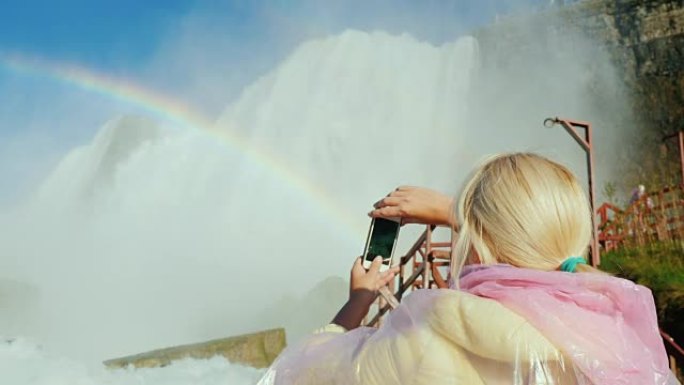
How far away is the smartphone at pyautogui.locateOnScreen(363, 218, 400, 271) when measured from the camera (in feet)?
4.74

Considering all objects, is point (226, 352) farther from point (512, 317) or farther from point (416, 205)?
point (512, 317)

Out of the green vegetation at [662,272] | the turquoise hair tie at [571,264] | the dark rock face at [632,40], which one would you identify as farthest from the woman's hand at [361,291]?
the dark rock face at [632,40]

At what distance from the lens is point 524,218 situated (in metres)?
1.18

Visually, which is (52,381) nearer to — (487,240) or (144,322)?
(487,240)

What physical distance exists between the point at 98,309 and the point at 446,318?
27.5m

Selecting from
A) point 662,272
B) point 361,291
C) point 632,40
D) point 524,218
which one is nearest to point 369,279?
point 361,291

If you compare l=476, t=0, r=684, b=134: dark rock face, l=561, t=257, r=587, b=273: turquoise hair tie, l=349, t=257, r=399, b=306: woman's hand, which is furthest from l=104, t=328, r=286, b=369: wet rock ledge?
l=476, t=0, r=684, b=134: dark rock face

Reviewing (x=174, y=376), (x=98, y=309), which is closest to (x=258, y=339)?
(x=174, y=376)

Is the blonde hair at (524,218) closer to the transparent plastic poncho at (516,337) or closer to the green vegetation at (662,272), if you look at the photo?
the transparent plastic poncho at (516,337)

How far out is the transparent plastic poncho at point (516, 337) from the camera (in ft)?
3.50

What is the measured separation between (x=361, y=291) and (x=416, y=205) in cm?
23

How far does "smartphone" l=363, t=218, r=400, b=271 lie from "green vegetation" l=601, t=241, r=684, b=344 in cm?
556

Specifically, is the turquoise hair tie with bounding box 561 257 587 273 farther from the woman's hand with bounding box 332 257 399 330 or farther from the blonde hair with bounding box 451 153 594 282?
the woman's hand with bounding box 332 257 399 330

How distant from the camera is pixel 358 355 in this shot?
1.15m
